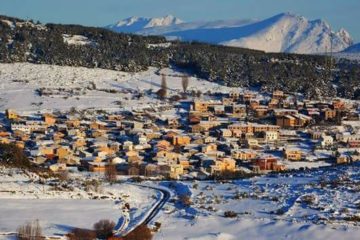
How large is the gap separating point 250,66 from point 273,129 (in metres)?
24.5

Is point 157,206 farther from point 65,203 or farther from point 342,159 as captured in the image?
point 342,159

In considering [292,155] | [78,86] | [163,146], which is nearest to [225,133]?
[163,146]

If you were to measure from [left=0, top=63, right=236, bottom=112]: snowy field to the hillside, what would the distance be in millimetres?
2081

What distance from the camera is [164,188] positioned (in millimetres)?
26891

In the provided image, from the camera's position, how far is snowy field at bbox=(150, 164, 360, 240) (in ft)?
63.8

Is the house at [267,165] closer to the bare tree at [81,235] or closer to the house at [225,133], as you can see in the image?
the house at [225,133]

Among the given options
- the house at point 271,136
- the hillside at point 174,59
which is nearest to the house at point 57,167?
the house at point 271,136

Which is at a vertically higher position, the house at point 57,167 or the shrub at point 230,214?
the shrub at point 230,214

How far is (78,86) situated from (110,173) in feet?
98.4

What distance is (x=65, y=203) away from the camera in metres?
23.1

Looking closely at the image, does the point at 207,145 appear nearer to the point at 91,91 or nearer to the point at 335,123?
the point at 335,123

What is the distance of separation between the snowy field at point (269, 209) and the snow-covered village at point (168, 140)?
0.06m

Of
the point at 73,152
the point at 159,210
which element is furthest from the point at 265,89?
the point at 159,210

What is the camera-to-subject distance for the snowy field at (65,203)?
66.6 ft
